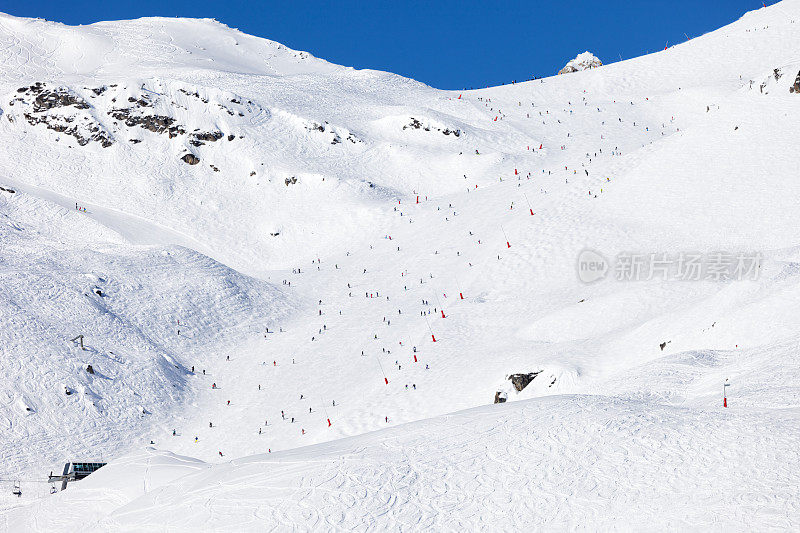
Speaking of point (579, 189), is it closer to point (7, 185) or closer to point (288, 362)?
point (288, 362)

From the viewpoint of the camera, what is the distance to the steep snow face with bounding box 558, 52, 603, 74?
127 m

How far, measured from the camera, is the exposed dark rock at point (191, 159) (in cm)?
8206

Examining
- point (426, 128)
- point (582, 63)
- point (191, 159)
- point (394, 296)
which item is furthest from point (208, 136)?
point (582, 63)

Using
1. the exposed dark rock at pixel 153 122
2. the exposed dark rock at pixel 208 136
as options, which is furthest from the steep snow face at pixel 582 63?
the exposed dark rock at pixel 153 122

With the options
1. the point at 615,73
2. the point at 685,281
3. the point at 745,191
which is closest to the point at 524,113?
the point at 615,73

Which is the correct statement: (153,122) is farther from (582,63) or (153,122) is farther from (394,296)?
(582,63)

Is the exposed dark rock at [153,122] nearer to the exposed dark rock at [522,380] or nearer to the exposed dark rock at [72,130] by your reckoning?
the exposed dark rock at [72,130]

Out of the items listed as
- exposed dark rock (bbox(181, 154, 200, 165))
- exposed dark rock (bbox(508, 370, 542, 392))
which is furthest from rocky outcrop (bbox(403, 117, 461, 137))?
exposed dark rock (bbox(508, 370, 542, 392))

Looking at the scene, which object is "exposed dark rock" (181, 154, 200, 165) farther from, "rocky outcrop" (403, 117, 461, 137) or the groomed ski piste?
"rocky outcrop" (403, 117, 461, 137)

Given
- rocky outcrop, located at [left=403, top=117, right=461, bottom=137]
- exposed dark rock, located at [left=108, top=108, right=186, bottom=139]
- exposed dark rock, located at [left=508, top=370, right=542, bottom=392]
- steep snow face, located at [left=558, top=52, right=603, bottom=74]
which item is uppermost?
steep snow face, located at [left=558, top=52, right=603, bottom=74]

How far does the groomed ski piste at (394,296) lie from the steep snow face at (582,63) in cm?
2598

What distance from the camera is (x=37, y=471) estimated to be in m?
32.3

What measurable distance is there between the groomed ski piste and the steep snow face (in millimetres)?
25980

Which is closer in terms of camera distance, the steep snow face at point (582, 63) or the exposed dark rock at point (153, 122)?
the exposed dark rock at point (153, 122)
